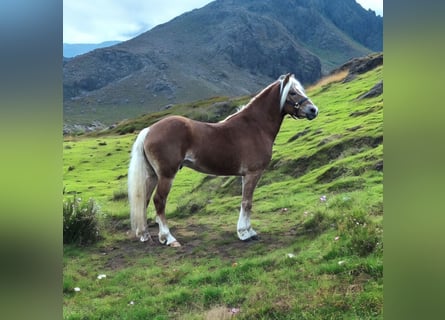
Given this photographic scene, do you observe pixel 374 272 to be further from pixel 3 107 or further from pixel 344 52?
pixel 344 52

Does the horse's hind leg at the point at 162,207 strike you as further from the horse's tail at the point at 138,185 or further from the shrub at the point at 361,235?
the shrub at the point at 361,235

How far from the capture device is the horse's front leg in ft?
20.5

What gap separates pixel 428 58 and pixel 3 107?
1.00 metres

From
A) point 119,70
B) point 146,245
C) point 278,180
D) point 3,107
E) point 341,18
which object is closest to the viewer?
point 3,107

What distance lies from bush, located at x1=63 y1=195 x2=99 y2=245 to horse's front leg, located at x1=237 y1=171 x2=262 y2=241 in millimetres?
2371

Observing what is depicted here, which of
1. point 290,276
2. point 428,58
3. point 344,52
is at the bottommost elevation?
point 290,276

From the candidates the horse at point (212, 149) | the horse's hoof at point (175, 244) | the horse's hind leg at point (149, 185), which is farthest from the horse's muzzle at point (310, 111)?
the horse's hoof at point (175, 244)

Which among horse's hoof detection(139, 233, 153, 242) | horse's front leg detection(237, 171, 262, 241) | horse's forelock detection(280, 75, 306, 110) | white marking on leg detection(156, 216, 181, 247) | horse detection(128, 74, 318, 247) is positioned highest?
horse's forelock detection(280, 75, 306, 110)

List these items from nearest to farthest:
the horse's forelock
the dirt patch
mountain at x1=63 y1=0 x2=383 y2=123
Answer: the dirt patch → the horse's forelock → mountain at x1=63 y1=0 x2=383 y2=123

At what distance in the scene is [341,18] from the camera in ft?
603

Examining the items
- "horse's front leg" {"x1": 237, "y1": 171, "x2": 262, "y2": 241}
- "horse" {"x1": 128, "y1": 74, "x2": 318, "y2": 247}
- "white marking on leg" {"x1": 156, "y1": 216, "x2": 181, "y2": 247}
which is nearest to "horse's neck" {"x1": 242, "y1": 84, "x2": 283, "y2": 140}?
"horse" {"x1": 128, "y1": 74, "x2": 318, "y2": 247}

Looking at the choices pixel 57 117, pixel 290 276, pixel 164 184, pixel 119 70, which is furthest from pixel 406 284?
pixel 119 70

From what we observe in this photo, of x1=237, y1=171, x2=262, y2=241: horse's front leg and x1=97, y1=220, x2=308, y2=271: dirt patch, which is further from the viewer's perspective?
x1=237, y1=171, x2=262, y2=241: horse's front leg

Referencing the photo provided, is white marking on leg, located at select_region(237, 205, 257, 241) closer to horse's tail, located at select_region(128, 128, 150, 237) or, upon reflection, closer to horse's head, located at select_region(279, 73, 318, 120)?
horse's tail, located at select_region(128, 128, 150, 237)
